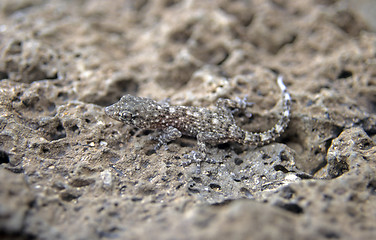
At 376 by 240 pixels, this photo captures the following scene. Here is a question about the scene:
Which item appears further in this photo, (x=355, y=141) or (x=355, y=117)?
(x=355, y=117)

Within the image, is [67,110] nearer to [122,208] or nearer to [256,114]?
[122,208]

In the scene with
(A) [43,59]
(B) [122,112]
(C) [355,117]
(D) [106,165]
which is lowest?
(C) [355,117]

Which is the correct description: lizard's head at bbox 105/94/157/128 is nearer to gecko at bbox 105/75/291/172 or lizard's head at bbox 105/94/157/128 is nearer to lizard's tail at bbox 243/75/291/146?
gecko at bbox 105/75/291/172

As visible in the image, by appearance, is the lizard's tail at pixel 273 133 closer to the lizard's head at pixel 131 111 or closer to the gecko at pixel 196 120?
the gecko at pixel 196 120

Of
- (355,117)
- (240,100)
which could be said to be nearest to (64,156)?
(240,100)

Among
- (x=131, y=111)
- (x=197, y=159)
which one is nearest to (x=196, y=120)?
(x=197, y=159)

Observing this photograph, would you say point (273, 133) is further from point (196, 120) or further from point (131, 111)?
point (131, 111)

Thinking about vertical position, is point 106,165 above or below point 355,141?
above

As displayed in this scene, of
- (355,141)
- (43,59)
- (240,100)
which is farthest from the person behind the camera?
(43,59)
